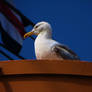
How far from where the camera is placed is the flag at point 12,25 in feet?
10.6

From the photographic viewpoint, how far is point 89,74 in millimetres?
1070

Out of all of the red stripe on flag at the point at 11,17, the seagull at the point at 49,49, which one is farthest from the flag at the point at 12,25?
the seagull at the point at 49,49

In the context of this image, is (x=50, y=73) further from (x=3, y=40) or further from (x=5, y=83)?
(x=3, y=40)

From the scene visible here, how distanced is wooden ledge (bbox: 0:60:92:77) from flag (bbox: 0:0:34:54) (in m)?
2.05

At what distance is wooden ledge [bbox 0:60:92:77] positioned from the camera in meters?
1.07

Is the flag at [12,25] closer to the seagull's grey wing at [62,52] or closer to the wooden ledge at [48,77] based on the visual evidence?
the seagull's grey wing at [62,52]

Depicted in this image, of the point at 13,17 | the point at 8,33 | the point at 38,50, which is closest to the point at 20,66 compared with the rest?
the point at 38,50

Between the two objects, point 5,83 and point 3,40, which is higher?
point 3,40

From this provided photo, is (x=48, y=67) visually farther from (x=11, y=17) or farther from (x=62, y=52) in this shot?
(x=11, y=17)

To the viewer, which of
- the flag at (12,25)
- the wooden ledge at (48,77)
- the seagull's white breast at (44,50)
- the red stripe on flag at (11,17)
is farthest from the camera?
the red stripe on flag at (11,17)

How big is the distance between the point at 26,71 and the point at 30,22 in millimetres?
2206

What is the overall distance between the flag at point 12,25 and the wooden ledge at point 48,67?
6.73 ft

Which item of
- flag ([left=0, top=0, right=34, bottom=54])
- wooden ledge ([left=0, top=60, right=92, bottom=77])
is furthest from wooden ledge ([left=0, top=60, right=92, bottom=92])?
flag ([left=0, top=0, right=34, bottom=54])

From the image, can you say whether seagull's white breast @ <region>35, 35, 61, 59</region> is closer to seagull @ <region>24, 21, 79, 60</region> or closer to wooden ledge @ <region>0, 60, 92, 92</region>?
seagull @ <region>24, 21, 79, 60</region>
